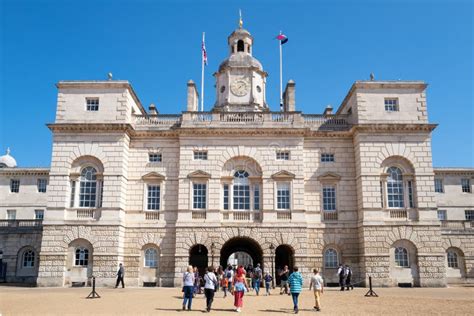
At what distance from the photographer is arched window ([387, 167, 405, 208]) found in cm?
3331

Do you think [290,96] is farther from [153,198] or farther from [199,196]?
[153,198]

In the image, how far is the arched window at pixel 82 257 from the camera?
3228 cm

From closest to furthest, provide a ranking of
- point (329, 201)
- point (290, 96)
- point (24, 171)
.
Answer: point (329, 201) < point (290, 96) < point (24, 171)

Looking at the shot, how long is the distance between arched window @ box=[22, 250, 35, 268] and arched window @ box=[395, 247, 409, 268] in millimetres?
30533

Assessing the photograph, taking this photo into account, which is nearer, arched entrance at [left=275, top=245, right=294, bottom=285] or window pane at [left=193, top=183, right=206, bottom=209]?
window pane at [left=193, top=183, right=206, bottom=209]

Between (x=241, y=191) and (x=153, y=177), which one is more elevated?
(x=153, y=177)

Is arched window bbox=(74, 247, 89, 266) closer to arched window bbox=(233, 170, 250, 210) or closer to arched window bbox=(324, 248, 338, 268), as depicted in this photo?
arched window bbox=(233, 170, 250, 210)

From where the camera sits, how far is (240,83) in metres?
41.2

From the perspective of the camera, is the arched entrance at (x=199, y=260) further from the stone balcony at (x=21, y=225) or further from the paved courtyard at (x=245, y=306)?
the stone balcony at (x=21, y=225)

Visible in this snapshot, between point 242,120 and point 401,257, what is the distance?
50.3ft

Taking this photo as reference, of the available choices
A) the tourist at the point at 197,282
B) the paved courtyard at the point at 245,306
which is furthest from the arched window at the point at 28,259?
the paved courtyard at the point at 245,306

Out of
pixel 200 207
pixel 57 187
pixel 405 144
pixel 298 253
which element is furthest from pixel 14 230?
pixel 405 144

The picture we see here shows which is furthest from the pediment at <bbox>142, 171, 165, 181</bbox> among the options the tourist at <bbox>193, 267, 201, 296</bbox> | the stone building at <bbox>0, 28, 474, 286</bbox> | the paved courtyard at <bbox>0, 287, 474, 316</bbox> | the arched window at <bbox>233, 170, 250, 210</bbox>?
the paved courtyard at <bbox>0, 287, 474, 316</bbox>

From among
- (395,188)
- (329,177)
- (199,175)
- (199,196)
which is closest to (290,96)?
(329,177)
